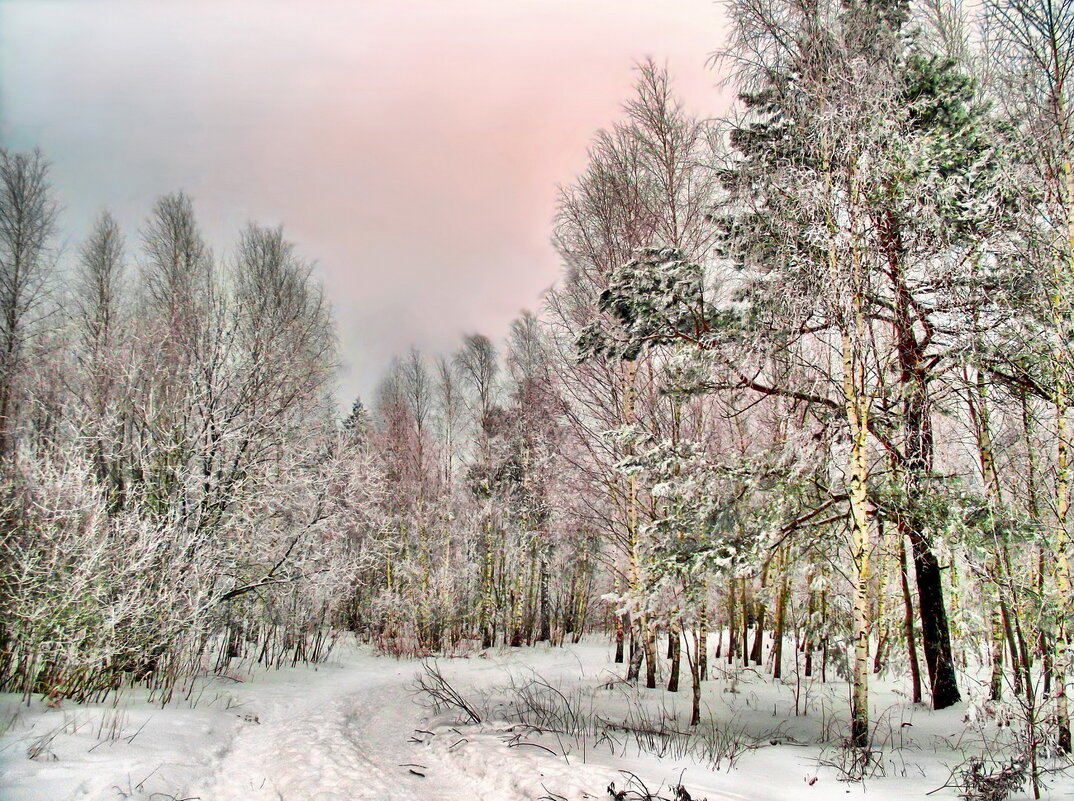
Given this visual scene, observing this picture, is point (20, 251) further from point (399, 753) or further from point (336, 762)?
point (399, 753)

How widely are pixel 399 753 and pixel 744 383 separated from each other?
18.0 ft

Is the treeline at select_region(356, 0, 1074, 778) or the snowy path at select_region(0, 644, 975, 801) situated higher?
the treeline at select_region(356, 0, 1074, 778)

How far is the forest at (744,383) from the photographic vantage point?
5336mm

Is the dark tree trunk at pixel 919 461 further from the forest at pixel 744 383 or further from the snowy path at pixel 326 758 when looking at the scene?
the snowy path at pixel 326 758

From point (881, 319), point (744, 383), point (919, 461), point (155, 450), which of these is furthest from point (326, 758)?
point (881, 319)

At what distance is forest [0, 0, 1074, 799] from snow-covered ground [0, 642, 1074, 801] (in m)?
0.57

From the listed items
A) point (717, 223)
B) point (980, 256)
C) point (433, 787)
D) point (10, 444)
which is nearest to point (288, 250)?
point (10, 444)

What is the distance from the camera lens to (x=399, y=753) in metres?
5.55

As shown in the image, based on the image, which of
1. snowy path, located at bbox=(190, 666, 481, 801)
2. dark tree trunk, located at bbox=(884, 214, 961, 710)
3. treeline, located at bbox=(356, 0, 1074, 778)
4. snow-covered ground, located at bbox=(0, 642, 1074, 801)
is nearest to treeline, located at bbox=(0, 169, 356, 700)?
snow-covered ground, located at bbox=(0, 642, 1074, 801)

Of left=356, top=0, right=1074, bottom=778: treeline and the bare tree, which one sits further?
left=356, top=0, right=1074, bottom=778: treeline

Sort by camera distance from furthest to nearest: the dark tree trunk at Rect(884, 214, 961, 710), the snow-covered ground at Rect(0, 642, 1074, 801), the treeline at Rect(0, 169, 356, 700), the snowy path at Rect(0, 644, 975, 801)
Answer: the dark tree trunk at Rect(884, 214, 961, 710) < the treeline at Rect(0, 169, 356, 700) < the snow-covered ground at Rect(0, 642, 1074, 801) < the snowy path at Rect(0, 644, 975, 801)

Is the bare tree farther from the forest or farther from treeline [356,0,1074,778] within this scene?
treeline [356,0,1074,778]

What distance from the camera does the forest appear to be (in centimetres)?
→ 534

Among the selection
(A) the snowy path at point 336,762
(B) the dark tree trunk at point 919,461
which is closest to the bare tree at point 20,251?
(A) the snowy path at point 336,762
